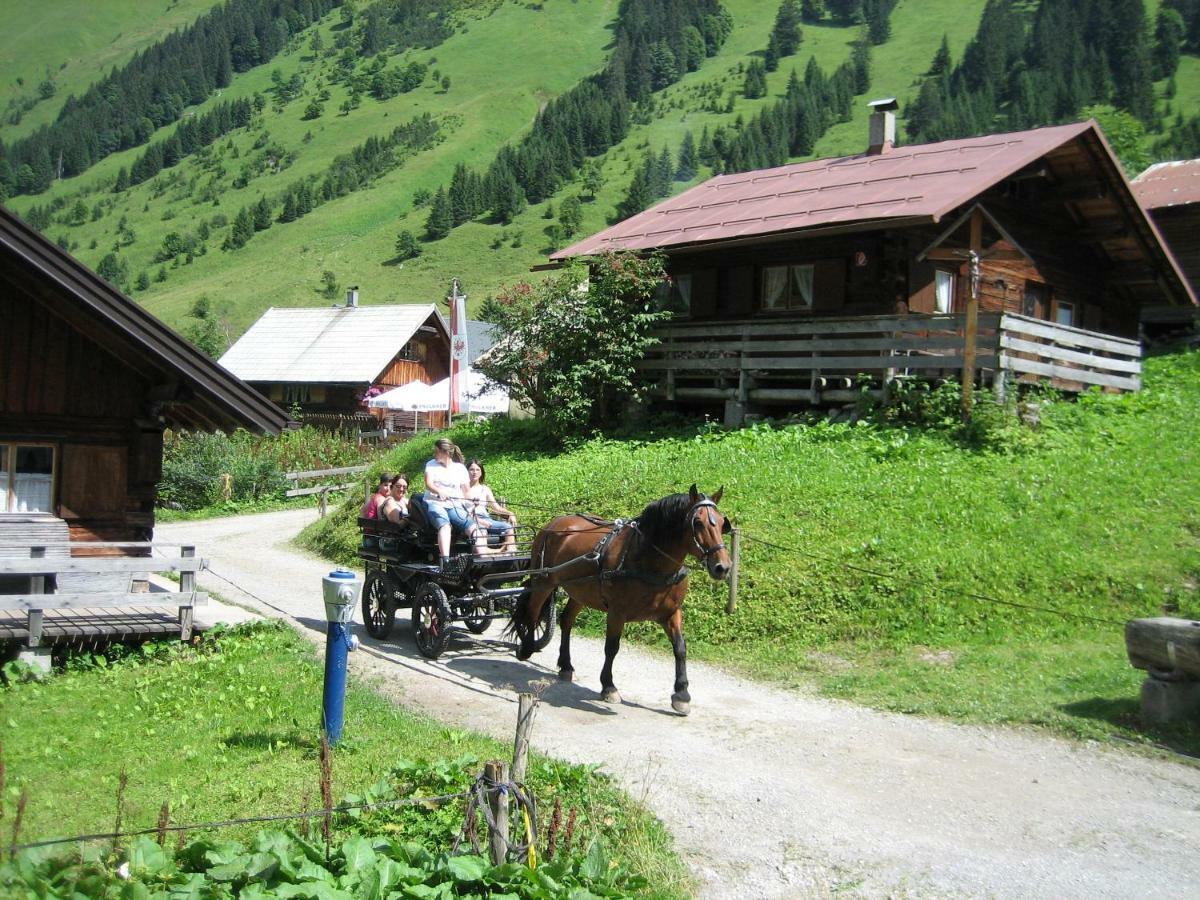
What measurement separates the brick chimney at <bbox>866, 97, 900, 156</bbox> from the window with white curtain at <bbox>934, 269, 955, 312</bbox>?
5.13 m

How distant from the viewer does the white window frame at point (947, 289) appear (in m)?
22.1

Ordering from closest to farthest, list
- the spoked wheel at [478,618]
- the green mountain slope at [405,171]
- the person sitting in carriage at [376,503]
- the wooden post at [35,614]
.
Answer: the wooden post at [35,614], the spoked wheel at [478,618], the person sitting in carriage at [376,503], the green mountain slope at [405,171]

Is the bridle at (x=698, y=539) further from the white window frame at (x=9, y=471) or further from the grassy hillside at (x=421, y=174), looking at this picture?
the grassy hillside at (x=421, y=174)

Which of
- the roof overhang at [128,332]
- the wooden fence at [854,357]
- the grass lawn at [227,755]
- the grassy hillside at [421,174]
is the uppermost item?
the grassy hillside at [421,174]

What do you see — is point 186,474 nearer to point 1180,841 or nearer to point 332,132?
point 1180,841

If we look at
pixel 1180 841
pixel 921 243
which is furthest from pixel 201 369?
pixel 921 243

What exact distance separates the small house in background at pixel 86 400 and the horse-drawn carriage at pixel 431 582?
2.00 meters

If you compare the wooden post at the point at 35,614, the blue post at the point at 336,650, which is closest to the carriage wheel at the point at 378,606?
the wooden post at the point at 35,614

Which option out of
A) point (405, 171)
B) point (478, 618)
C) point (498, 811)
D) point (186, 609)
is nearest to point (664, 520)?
point (478, 618)

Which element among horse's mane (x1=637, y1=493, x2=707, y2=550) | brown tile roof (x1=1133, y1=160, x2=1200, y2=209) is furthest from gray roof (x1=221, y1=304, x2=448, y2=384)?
horse's mane (x1=637, y1=493, x2=707, y2=550)

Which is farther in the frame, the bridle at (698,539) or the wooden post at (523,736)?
the bridle at (698,539)

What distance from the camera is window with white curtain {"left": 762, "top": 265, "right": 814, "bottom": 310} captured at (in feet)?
73.3

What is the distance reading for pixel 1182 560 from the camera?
12688 millimetres

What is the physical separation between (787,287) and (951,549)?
35.4 ft
